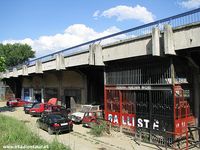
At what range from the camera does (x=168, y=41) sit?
621 inches

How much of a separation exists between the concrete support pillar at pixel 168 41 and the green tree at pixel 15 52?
80517 millimetres

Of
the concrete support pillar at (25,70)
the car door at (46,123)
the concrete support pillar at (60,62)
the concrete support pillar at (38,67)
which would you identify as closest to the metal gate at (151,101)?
the car door at (46,123)

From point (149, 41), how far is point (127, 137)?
6.69 m

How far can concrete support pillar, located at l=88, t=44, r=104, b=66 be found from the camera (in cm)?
2211

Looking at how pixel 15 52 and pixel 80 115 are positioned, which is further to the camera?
pixel 15 52

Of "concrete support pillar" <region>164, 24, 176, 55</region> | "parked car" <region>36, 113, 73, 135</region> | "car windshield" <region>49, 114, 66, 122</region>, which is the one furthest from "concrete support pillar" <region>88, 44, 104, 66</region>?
"concrete support pillar" <region>164, 24, 176, 55</region>

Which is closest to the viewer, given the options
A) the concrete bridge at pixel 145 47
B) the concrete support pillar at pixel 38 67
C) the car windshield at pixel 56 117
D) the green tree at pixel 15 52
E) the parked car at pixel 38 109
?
the concrete bridge at pixel 145 47

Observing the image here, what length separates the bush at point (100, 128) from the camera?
A: 762 inches

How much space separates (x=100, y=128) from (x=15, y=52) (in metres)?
77.0

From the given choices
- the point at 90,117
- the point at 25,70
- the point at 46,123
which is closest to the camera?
the point at 46,123

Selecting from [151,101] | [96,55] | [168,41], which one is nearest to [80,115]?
[96,55]

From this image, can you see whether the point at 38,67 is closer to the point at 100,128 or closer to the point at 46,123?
the point at 46,123

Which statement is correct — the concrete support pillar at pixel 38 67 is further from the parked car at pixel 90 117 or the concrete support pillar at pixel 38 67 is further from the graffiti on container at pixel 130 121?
the graffiti on container at pixel 130 121

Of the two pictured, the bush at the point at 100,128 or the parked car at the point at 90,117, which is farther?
the parked car at the point at 90,117
